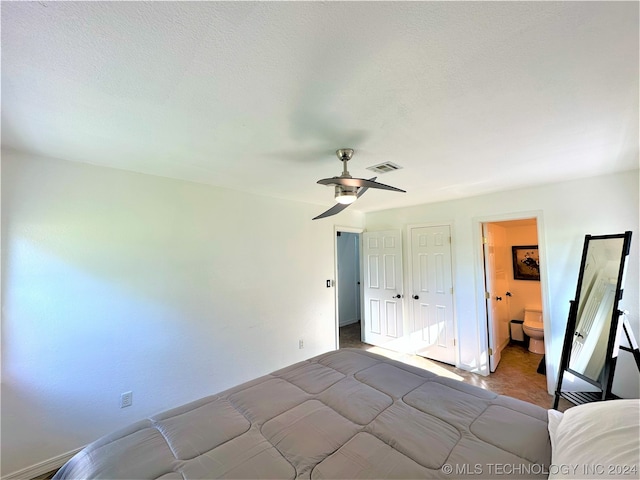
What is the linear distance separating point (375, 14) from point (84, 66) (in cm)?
117

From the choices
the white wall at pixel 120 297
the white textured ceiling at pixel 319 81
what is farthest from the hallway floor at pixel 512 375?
the white textured ceiling at pixel 319 81

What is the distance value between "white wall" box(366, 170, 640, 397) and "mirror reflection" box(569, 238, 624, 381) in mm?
178

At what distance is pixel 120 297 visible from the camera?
7.41 ft

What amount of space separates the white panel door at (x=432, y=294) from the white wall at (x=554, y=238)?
0.13 metres

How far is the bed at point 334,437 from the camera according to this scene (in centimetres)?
104

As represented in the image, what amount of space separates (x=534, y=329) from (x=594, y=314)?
1640 millimetres

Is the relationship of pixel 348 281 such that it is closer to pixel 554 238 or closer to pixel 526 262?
pixel 526 262

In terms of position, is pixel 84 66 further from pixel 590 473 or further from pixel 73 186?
pixel 590 473

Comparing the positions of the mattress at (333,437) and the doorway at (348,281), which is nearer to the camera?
the mattress at (333,437)

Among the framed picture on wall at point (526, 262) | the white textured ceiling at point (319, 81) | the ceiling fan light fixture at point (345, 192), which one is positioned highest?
the white textured ceiling at point (319, 81)

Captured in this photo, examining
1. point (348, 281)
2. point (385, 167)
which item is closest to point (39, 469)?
point (385, 167)

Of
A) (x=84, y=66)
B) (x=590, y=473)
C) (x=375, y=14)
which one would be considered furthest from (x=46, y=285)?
(x=590, y=473)

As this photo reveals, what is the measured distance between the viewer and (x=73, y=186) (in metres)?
2.09

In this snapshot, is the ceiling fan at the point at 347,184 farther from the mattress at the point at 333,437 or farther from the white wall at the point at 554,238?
the white wall at the point at 554,238
